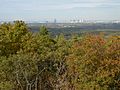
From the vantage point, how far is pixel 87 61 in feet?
89.7

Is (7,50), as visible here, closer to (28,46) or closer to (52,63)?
(28,46)

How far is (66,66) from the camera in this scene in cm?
3481

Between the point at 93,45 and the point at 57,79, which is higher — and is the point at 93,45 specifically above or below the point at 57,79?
above

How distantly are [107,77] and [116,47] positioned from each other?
2819 mm

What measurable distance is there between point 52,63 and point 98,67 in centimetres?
816

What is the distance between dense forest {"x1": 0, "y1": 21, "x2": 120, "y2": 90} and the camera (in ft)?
90.8

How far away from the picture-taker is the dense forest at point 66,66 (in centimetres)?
2769

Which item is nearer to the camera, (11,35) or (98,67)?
(98,67)

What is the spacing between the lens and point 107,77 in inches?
1070

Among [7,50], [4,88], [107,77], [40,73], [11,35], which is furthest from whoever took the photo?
[11,35]

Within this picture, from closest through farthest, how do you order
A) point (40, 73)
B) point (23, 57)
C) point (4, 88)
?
point (4, 88) < point (23, 57) < point (40, 73)

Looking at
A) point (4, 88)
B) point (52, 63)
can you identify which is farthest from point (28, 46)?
point (4, 88)

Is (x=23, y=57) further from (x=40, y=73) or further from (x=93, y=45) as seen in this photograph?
(x=93, y=45)

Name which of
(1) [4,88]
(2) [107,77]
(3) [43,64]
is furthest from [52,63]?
(2) [107,77]
